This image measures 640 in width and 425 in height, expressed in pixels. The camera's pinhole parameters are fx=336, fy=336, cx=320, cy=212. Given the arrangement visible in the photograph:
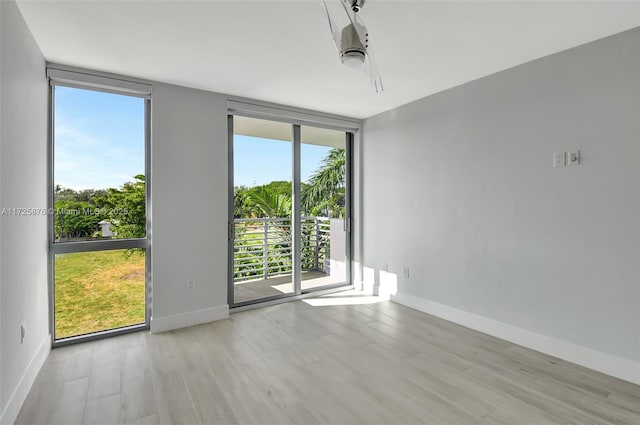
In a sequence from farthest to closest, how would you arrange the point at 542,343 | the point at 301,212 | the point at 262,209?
1. the point at 301,212
2. the point at 262,209
3. the point at 542,343

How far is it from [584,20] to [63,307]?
4756mm

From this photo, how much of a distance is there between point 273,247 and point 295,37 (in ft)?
8.74

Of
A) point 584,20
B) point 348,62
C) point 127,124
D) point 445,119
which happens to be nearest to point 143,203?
point 127,124

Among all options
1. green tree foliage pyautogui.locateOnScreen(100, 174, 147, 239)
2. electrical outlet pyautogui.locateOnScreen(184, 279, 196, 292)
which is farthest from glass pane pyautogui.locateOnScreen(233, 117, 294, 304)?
green tree foliage pyautogui.locateOnScreen(100, 174, 147, 239)

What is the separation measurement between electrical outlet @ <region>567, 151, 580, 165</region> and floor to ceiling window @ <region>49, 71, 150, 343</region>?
385cm

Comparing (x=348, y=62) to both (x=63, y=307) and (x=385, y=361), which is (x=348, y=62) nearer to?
(x=385, y=361)

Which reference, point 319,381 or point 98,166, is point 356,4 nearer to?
point 319,381

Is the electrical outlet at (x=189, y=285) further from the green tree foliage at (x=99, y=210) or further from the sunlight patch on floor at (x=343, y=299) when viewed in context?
the sunlight patch on floor at (x=343, y=299)

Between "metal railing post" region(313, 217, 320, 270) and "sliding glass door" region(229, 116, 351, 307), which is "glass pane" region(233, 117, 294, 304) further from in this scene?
"metal railing post" region(313, 217, 320, 270)

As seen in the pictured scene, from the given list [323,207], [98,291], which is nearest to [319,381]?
[98,291]

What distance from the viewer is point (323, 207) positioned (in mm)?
4879

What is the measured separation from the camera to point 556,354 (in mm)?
2775

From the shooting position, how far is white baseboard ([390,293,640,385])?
2426 millimetres

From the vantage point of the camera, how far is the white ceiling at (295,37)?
2.10 metres
